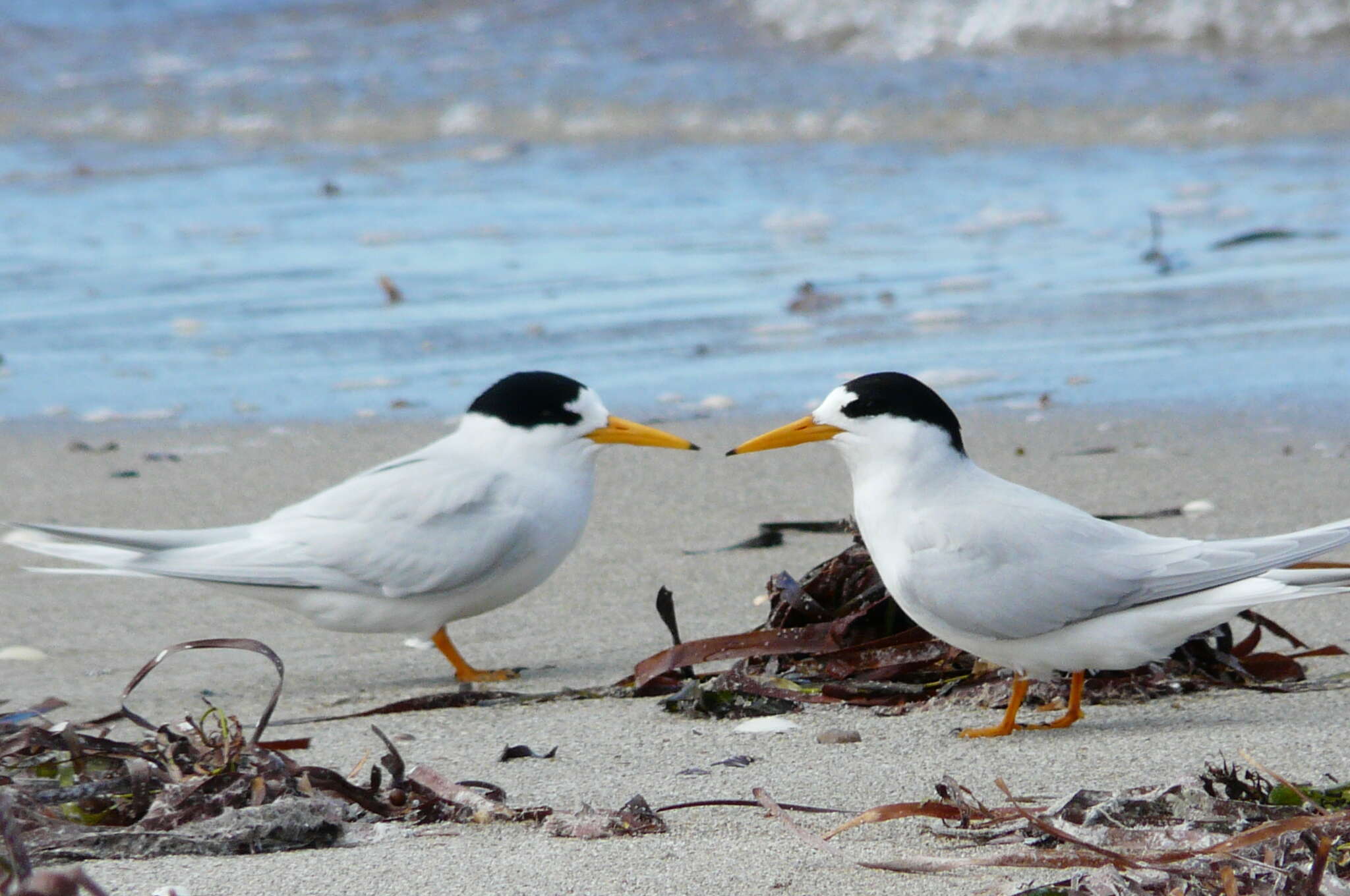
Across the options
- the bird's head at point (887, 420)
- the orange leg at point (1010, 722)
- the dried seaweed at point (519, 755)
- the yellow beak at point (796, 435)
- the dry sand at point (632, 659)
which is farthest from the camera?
the yellow beak at point (796, 435)

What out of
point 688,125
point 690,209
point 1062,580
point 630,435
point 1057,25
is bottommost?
point 1062,580

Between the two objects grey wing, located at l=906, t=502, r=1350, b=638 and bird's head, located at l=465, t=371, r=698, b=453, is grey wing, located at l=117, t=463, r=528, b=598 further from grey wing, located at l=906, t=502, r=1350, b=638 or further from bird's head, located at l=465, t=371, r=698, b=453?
grey wing, located at l=906, t=502, r=1350, b=638

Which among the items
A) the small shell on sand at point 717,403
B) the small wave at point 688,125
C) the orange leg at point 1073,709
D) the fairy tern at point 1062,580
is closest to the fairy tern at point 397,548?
the fairy tern at point 1062,580

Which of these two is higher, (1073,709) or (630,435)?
(630,435)

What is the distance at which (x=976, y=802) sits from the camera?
8.04ft

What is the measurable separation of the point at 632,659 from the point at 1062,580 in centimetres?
111

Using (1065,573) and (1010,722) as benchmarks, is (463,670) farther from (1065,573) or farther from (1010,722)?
(1065,573)

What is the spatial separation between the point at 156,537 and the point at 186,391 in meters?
2.71

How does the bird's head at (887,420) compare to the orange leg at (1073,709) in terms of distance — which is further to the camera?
the bird's head at (887,420)

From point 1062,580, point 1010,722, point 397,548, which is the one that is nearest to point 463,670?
point 397,548

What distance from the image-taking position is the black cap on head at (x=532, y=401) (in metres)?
4.29

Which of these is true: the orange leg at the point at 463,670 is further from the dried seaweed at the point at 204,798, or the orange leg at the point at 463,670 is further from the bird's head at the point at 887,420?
the dried seaweed at the point at 204,798

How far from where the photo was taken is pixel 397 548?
13.2ft

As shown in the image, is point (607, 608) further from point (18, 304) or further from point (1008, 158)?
point (1008, 158)
